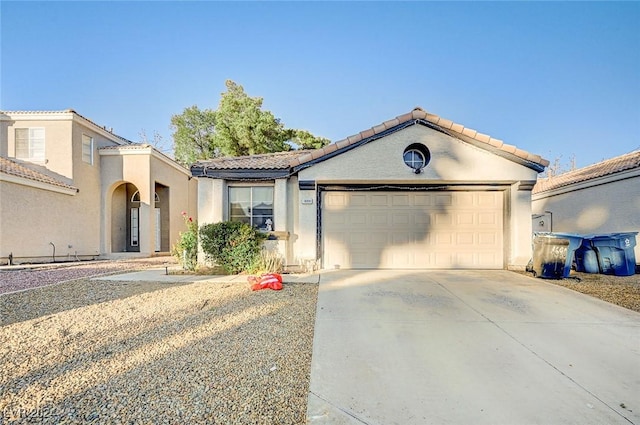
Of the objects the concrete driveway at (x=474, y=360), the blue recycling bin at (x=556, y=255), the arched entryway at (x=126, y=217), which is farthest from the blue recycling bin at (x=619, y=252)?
the arched entryway at (x=126, y=217)

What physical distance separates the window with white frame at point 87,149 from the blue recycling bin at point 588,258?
19.6m

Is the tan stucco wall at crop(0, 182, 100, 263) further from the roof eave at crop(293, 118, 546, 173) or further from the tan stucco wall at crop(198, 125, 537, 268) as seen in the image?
the roof eave at crop(293, 118, 546, 173)

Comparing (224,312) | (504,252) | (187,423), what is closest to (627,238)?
(504,252)

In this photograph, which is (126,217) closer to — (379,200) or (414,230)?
(379,200)

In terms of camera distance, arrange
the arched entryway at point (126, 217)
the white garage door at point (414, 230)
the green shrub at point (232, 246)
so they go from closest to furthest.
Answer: the green shrub at point (232, 246) < the white garage door at point (414, 230) < the arched entryway at point (126, 217)

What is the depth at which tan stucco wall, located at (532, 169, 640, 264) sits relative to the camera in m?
9.50

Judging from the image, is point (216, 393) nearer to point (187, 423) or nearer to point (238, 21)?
point (187, 423)

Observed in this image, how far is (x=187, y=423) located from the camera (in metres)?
2.14

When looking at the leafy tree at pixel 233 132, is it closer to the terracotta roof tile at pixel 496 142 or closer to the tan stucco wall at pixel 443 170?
the tan stucco wall at pixel 443 170

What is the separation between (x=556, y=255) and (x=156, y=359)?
8850 millimetres

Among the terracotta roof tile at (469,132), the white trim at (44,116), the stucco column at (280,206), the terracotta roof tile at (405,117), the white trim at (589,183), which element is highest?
Answer: the white trim at (44,116)

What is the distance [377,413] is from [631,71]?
1770 centimetres

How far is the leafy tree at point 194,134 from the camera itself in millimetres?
24344

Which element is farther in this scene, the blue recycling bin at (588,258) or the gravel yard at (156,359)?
the blue recycling bin at (588,258)
